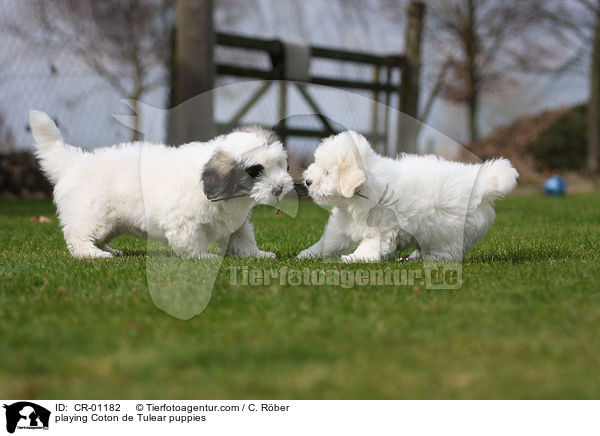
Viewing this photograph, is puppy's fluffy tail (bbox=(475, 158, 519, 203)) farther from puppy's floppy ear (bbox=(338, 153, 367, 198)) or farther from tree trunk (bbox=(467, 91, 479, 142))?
tree trunk (bbox=(467, 91, 479, 142))

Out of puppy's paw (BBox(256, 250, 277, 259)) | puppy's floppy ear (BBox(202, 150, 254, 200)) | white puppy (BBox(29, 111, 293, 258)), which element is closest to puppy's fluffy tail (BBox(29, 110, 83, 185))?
white puppy (BBox(29, 111, 293, 258))

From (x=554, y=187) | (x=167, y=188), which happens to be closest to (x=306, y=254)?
(x=167, y=188)

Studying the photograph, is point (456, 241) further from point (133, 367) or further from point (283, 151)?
point (133, 367)

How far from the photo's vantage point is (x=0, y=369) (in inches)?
80.7

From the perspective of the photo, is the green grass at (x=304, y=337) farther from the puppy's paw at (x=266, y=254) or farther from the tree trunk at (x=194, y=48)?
the tree trunk at (x=194, y=48)

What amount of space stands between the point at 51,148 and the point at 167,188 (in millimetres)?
1137

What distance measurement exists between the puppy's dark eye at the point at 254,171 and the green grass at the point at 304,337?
56 cm

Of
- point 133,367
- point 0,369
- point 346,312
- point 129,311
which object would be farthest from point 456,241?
point 0,369

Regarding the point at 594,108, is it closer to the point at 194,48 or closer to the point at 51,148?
the point at 194,48

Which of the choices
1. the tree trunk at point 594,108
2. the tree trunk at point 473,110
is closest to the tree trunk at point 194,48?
the tree trunk at point 473,110

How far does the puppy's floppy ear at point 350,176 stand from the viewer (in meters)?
3.70

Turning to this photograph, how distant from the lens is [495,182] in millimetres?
4074
